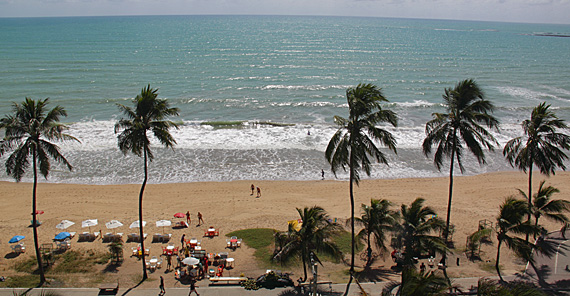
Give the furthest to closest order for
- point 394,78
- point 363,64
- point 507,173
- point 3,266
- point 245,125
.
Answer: point 363,64
point 394,78
point 245,125
point 507,173
point 3,266

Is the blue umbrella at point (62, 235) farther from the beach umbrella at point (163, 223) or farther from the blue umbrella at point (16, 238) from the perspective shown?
the beach umbrella at point (163, 223)

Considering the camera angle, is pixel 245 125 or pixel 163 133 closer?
pixel 163 133

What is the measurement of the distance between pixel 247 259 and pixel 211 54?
84.3m

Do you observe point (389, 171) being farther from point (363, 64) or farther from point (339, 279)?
point (363, 64)

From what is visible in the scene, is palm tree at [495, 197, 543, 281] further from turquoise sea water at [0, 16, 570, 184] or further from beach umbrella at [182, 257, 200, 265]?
turquoise sea water at [0, 16, 570, 184]

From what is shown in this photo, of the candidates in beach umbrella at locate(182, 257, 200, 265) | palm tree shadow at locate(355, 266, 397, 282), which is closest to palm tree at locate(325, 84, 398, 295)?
palm tree shadow at locate(355, 266, 397, 282)

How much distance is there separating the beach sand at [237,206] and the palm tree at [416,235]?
1.39m

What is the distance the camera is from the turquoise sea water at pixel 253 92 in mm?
35688

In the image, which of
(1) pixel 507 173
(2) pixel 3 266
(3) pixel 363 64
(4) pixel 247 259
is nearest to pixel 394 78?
(3) pixel 363 64

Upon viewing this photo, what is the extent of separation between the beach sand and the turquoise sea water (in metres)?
2.21

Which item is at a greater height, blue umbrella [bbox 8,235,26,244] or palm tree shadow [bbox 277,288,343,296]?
blue umbrella [bbox 8,235,26,244]

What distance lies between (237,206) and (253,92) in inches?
1450

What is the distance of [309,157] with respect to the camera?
3734cm

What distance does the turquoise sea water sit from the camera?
35688mm
